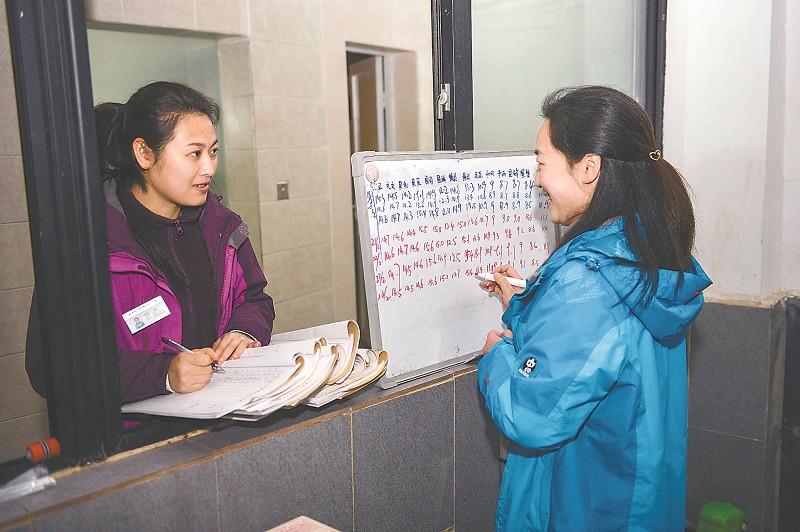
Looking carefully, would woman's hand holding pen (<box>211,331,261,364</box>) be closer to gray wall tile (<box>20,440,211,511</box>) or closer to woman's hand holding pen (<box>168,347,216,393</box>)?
woman's hand holding pen (<box>168,347,216,393</box>)

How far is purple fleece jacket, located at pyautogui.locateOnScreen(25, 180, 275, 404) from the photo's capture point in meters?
1.35

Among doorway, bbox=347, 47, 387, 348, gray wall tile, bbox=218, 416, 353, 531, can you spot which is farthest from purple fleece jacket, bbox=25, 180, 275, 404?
doorway, bbox=347, 47, 387, 348

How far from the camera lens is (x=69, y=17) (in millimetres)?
1122

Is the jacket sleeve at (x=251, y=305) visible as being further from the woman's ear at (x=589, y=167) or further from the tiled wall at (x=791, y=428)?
the tiled wall at (x=791, y=428)

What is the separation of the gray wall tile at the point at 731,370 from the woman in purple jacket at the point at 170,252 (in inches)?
68.0

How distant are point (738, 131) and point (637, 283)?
5.10ft

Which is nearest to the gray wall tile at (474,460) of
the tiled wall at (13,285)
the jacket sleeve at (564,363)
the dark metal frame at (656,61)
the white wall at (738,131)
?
the jacket sleeve at (564,363)

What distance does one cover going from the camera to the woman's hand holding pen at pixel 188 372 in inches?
53.5

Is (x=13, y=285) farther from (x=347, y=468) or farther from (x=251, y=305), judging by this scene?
(x=347, y=468)

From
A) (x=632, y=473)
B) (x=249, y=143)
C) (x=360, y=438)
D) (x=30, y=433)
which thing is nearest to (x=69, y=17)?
(x=360, y=438)

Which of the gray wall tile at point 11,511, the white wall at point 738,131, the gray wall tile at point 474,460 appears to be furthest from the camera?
the white wall at point 738,131

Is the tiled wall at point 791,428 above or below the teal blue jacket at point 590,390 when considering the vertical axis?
below

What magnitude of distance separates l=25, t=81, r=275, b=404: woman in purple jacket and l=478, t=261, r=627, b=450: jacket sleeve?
24.4 inches

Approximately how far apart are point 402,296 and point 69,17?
884mm
